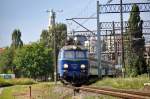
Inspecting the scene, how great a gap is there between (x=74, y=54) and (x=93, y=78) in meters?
3.69

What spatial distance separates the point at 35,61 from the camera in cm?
11175

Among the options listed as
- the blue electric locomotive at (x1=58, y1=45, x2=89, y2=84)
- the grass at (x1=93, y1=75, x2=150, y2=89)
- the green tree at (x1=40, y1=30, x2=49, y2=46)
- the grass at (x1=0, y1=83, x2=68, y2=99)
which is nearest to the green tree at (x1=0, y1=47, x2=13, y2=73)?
the green tree at (x1=40, y1=30, x2=49, y2=46)

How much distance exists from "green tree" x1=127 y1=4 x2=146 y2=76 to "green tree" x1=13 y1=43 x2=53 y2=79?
49898mm

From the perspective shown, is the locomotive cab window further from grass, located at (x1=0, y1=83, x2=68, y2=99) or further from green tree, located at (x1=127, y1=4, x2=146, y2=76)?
green tree, located at (x1=127, y1=4, x2=146, y2=76)

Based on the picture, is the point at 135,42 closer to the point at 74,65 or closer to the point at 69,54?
the point at 69,54

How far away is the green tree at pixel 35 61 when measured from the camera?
110125 millimetres

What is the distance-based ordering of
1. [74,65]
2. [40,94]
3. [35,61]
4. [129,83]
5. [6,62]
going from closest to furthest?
[129,83], [40,94], [74,65], [35,61], [6,62]

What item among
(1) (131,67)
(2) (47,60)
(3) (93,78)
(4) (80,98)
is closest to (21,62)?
(2) (47,60)

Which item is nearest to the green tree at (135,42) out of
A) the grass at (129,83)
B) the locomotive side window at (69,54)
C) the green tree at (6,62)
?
the locomotive side window at (69,54)

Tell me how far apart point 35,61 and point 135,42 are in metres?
53.4

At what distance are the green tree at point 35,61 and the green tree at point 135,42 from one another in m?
49.9

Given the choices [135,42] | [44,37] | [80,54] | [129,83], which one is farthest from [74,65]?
[44,37]

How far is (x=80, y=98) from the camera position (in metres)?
21.3

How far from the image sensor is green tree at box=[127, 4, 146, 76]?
5371 centimetres
